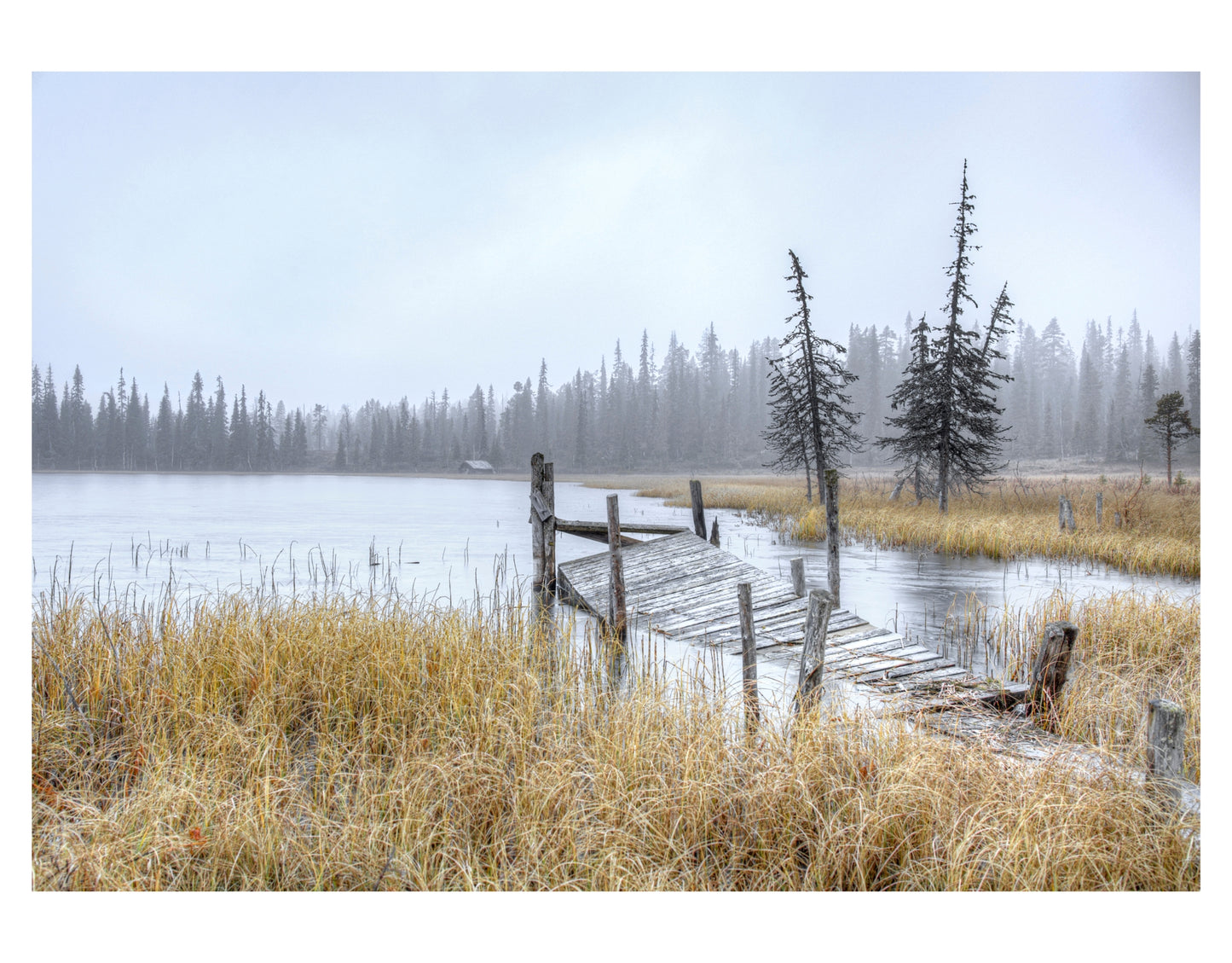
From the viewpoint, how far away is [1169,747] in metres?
2.87

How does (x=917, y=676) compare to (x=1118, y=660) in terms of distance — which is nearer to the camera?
(x=917, y=676)

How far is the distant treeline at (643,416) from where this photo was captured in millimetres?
8922

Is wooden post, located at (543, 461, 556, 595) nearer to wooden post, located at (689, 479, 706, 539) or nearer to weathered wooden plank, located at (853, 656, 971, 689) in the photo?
weathered wooden plank, located at (853, 656, 971, 689)

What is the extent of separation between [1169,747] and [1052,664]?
1.58 m

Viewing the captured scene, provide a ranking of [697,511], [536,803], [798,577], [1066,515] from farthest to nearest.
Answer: [1066,515] < [697,511] < [798,577] < [536,803]

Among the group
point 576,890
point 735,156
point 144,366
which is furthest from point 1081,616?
point 144,366

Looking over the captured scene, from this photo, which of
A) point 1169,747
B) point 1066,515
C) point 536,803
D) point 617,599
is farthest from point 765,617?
point 1066,515

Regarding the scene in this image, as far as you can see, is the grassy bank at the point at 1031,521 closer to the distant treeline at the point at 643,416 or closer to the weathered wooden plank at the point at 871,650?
the distant treeline at the point at 643,416

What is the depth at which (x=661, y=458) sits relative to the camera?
129 ft

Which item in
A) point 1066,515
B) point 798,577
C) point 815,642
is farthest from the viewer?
point 1066,515

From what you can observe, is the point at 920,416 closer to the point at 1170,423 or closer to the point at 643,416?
the point at 1170,423

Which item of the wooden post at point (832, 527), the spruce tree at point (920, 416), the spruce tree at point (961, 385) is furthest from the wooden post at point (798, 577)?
the spruce tree at point (961, 385)
